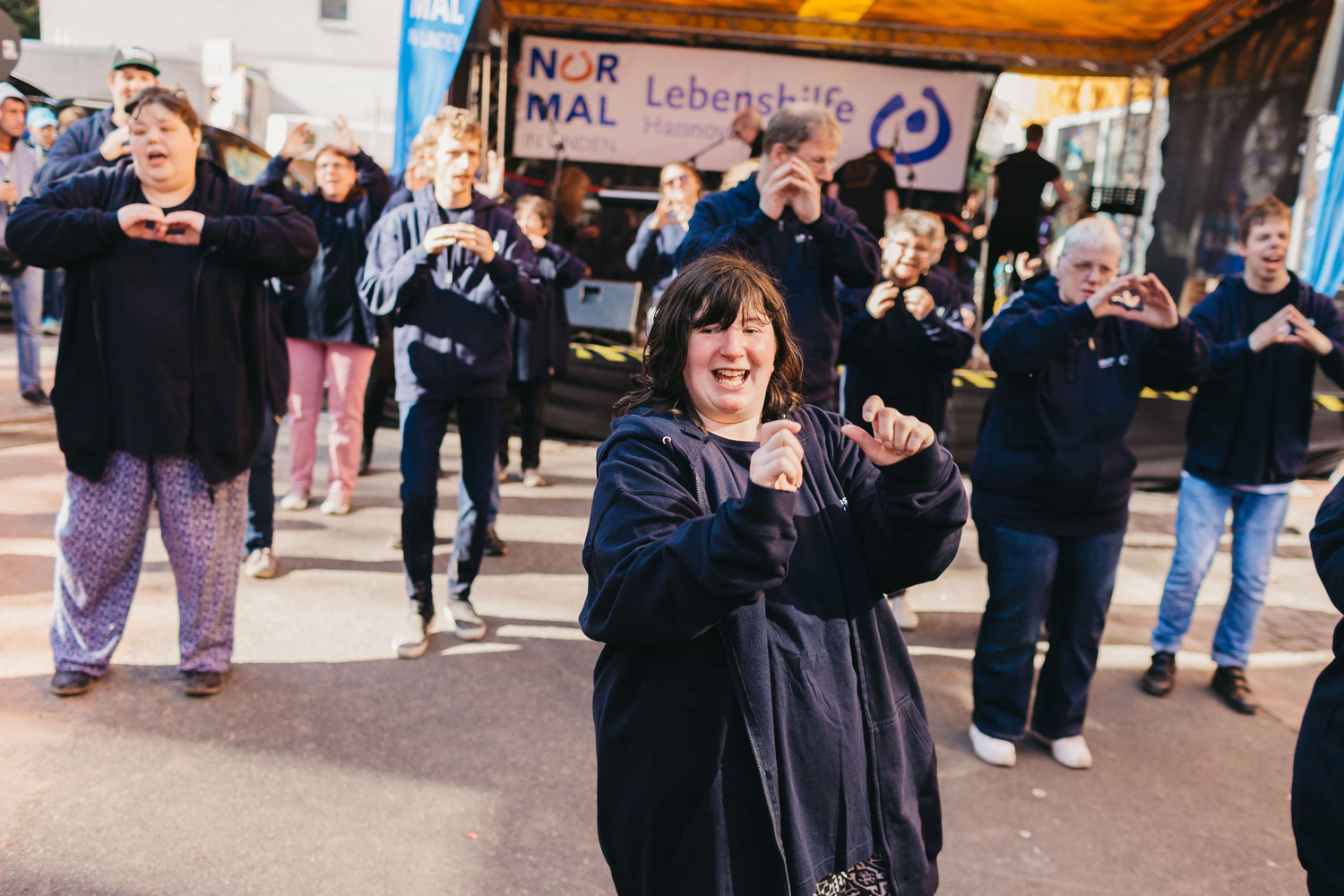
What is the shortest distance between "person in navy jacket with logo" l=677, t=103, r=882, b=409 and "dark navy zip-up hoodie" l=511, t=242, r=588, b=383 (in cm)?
252

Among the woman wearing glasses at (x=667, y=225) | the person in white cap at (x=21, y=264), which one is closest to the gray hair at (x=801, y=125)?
the woman wearing glasses at (x=667, y=225)

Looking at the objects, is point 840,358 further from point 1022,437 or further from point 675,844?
point 675,844

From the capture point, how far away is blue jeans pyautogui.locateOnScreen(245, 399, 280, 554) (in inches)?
200

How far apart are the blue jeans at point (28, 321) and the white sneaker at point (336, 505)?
358cm

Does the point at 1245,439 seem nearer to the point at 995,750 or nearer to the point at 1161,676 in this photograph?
the point at 1161,676

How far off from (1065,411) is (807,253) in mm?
1130

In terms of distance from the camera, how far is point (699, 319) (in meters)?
1.92

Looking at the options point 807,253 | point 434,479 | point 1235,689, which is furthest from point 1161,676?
point 434,479

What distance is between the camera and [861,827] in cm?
180

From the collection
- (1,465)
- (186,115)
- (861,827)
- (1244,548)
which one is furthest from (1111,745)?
(1,465)

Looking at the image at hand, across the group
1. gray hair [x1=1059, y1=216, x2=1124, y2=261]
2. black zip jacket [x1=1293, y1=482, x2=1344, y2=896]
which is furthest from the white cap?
black zip jacket [x1=1293, y1=482, x2=1344, y2=896]

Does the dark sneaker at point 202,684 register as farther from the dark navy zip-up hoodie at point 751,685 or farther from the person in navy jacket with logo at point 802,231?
the dark navy zip-up hoodie at point 751,685

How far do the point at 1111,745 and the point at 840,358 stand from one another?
2048 millimetres

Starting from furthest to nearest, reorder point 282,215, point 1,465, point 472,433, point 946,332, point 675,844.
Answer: point 1,465
point 946,332
point 472,433
point 282,215
point 675,844
